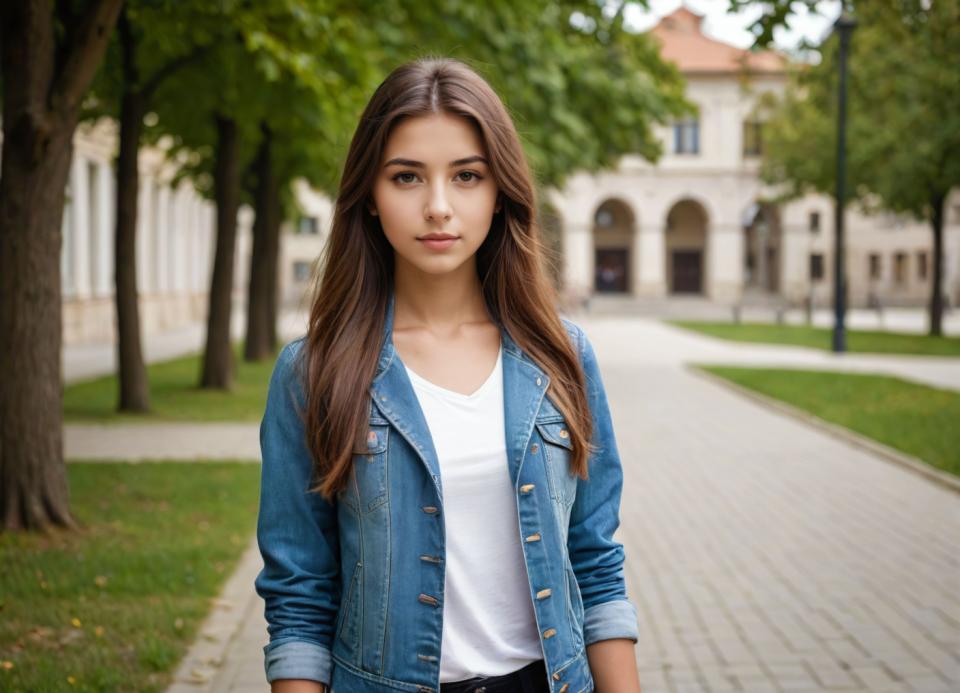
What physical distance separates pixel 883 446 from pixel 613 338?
76.5 feet

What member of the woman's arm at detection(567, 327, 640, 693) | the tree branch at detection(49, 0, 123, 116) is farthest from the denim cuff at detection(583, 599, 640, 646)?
the tree branch at detection(49, 0, 123, 116)

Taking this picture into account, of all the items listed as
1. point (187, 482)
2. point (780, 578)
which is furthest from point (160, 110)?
point (780, 578)

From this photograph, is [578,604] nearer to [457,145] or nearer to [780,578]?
[457,145]

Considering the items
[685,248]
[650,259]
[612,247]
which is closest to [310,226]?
[612,247]

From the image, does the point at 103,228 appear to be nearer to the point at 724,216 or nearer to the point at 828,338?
the point at 828,338

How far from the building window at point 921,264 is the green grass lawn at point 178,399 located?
46.8 m

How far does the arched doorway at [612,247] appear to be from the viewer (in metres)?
67.8

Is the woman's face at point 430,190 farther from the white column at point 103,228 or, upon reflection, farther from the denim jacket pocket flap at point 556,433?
the white column at point 103,228

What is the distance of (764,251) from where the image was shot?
66938 mm

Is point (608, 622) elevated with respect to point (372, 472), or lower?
lower

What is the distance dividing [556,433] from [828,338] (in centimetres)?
3294

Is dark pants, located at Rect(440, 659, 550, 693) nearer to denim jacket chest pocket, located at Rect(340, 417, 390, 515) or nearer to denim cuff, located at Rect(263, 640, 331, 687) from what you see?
denim cuff, located at Rect(263, 640, 331, 687)

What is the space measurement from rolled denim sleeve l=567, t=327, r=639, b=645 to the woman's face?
14.4 inches

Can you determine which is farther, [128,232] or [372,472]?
[128,232]
